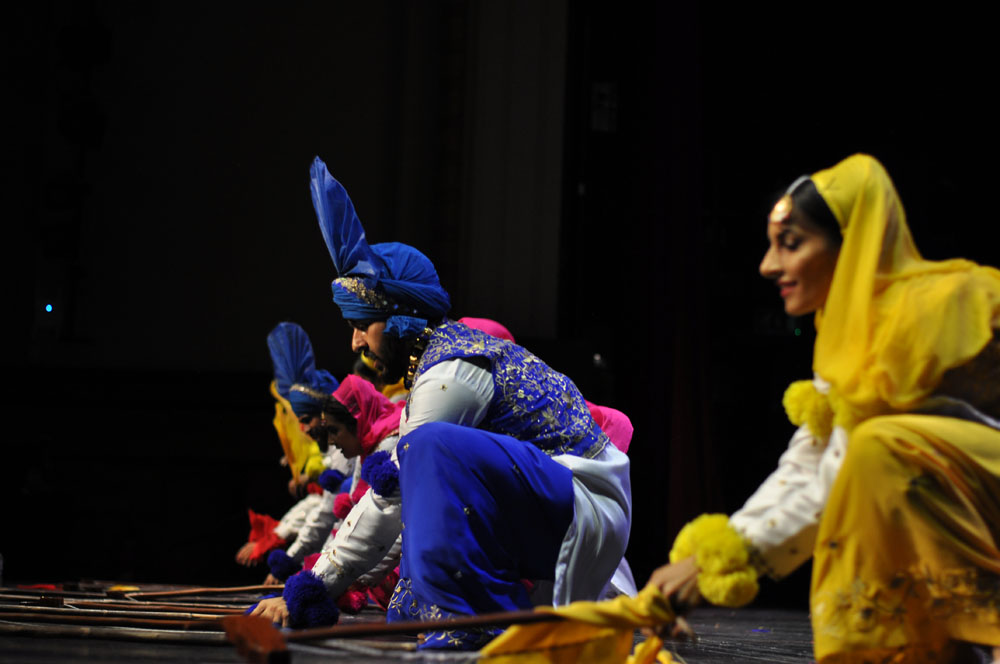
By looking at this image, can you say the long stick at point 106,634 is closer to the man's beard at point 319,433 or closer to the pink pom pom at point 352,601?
the pink pom pom at point 352,601

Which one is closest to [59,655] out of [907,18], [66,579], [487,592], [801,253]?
[487,592]

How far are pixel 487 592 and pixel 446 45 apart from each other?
4509 mm

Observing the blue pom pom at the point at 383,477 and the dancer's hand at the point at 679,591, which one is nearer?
the dancer's hand at the point at 679,591

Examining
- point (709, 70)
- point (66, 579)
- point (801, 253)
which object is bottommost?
point (66, 579)

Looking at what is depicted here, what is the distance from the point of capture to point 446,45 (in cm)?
617

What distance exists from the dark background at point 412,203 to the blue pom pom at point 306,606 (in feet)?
10.4

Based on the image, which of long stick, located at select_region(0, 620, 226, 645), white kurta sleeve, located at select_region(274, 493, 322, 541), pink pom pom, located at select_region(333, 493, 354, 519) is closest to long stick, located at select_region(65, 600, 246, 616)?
long stick, located at select_region(0, 620, 226, 645)

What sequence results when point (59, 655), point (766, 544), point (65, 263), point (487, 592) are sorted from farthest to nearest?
point (65, 263)
point (487, 592)
point (59, 655)
point (766, 544)

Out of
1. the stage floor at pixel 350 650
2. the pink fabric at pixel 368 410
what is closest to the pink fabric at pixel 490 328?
the pink fabric at pixel 368 410

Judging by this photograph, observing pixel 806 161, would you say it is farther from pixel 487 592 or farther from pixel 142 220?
pixel 487 592

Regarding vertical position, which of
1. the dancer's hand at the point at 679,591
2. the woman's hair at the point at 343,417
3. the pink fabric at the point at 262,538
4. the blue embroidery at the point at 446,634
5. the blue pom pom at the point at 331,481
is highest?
the dancer's hand at the point at 679,591

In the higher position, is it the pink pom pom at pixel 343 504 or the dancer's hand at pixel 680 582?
the dancer's hand at pixel 680 582

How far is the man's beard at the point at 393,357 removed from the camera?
2.70 metres

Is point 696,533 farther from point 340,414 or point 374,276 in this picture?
point 340,414
